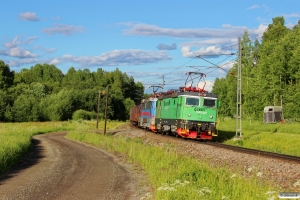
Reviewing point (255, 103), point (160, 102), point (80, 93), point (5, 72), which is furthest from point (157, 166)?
point (5, 72)

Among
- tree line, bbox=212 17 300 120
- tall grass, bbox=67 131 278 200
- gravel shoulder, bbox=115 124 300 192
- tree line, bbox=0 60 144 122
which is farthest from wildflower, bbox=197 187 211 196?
tree line, bbox=0 60 144 122

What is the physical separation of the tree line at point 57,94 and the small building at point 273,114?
23.1 m

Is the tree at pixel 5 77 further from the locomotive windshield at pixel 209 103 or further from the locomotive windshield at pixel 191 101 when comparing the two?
the locomotive windshield at pixel 209 103

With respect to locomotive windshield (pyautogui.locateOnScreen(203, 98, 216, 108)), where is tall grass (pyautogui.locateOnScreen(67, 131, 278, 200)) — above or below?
below

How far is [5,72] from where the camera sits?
388ft

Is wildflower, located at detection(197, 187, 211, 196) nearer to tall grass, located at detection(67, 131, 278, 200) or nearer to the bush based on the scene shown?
tall grass, located at detection(67, 131, 278, 200)

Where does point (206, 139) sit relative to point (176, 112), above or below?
below

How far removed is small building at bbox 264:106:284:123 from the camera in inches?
2213

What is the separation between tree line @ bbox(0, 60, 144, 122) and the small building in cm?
2306

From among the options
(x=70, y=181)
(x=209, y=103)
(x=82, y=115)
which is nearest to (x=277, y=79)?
(x=209, y=103)

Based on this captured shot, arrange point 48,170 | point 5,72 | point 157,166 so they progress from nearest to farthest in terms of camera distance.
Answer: point 157,166 → point 48,170 → point 5,72

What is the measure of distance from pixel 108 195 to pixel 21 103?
88.2 m

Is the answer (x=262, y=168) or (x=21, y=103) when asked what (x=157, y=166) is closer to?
(x=262, y=168)

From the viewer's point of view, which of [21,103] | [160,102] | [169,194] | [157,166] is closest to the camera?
[169,194]
